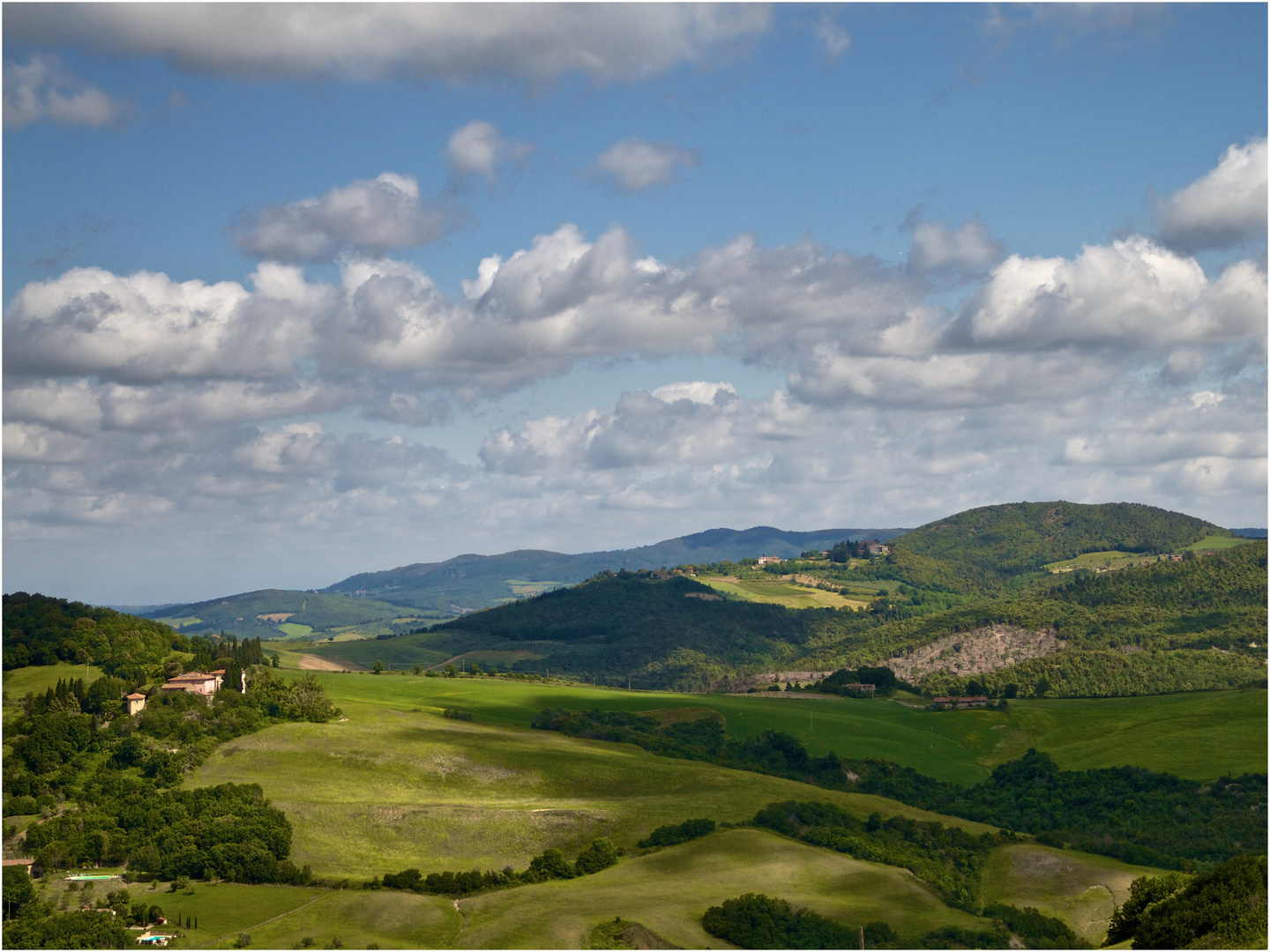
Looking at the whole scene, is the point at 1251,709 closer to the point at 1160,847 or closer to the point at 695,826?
the point at 1160,847

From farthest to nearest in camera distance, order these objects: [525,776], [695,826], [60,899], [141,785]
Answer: [525,776], [141,785], [695,826], [60,899]

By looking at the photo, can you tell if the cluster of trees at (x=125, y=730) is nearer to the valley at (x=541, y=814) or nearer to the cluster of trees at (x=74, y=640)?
the valley at (x=541, y=814)

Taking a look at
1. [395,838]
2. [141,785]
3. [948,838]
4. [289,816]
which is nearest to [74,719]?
[141,785]

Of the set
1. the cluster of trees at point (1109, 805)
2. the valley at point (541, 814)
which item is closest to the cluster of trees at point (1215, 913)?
the valley at point (541, 814)

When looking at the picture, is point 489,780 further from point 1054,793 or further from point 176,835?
point 1054,793

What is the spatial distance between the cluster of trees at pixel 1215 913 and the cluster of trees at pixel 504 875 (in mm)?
54443

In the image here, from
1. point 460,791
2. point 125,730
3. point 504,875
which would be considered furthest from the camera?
point 125,730

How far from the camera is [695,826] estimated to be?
413 feet

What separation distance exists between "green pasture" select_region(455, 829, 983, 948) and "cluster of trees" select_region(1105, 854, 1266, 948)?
24285 millimetres

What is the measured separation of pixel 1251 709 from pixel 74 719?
18955 centimetres

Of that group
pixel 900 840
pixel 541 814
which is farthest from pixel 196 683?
pixel 900 840

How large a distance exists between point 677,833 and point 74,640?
4579 inches

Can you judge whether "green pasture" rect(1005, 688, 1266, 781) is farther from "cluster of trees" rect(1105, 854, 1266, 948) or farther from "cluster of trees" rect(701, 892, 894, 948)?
"cluster of trees" rect(1105, 854, 1266, 948)

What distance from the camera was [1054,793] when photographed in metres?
174
